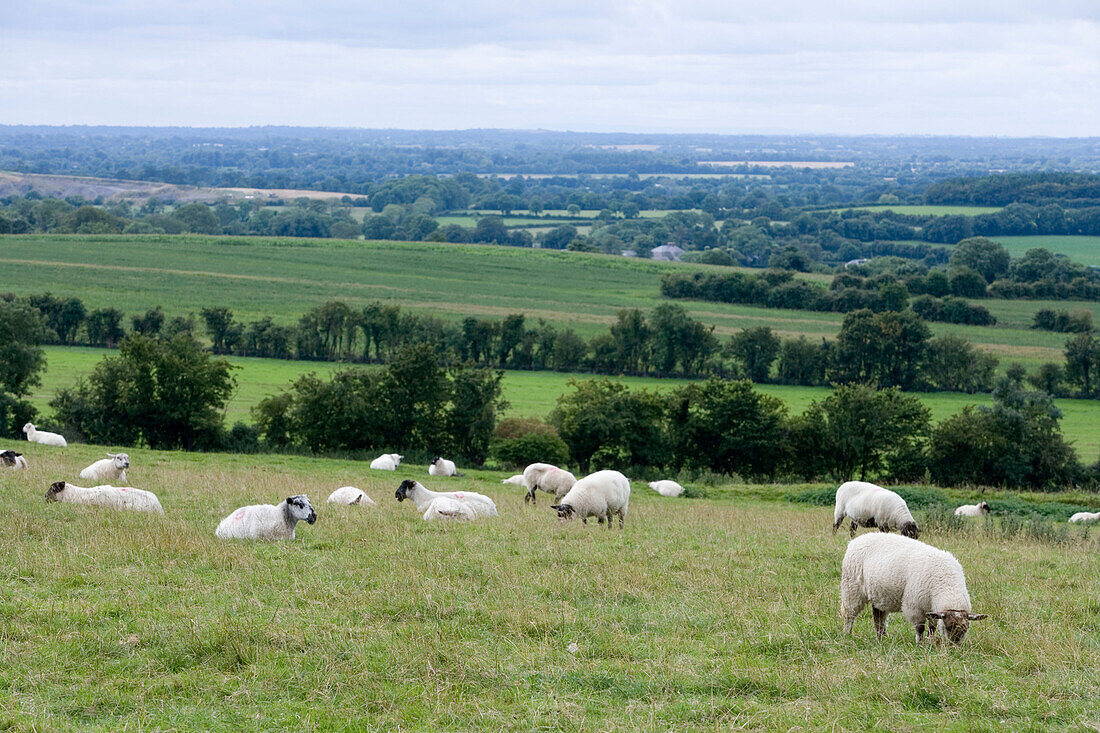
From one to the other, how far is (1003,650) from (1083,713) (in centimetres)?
181

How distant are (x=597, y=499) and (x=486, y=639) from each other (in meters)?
10.00

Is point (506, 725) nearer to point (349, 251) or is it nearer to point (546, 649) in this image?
point (546, 649)

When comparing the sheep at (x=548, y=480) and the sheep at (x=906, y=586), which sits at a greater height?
the sheep at (x=906, y=586)

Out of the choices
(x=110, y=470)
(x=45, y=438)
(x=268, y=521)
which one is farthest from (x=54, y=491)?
(x=45, y=438)

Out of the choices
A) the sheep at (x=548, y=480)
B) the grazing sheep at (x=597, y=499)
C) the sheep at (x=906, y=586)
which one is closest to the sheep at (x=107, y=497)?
the grazing sheep at (x=597, y=499)

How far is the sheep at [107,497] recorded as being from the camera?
57.9 feet

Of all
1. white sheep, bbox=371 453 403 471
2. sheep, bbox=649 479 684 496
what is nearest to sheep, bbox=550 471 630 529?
sheep, bbox=649 479 684 496

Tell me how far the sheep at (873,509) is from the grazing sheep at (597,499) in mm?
4774

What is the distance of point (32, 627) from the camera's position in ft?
31.3

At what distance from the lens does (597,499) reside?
778 inches

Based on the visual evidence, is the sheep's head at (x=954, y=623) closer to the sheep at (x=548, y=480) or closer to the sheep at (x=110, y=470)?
the sheep at (x=548, y=480)

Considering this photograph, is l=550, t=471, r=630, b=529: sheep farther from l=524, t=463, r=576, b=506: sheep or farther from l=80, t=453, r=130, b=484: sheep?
l=80, t=453, r=130, b=484: sheep

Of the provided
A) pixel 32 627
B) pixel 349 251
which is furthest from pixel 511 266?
pixel 32 627

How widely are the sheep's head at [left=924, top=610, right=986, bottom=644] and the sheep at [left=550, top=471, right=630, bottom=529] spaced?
9888mm
